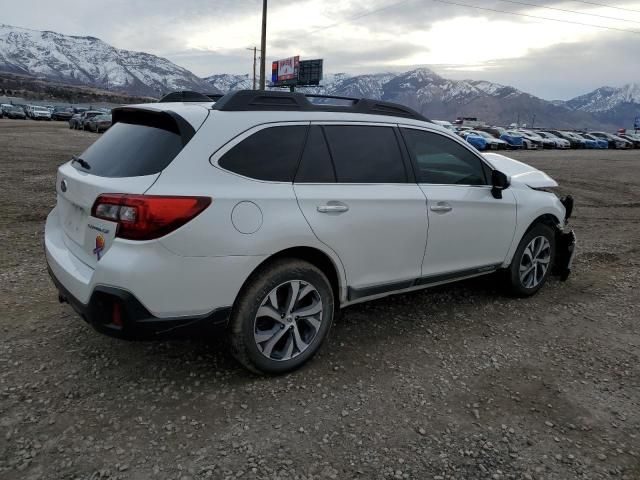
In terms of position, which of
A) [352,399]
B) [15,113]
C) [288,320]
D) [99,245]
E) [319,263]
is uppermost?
[99,245]

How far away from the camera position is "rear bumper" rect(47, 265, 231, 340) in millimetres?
2713

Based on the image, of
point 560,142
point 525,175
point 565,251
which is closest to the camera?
point 525,175

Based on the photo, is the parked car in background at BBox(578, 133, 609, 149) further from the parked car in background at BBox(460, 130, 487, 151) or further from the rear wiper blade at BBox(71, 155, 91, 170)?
the rear wiper blade at BBox(71, 155, 91, 170)

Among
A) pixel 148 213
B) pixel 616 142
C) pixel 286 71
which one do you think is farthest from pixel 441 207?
pixel 286 71

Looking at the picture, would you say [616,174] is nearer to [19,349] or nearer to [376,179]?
[376,179]

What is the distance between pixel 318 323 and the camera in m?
3.39

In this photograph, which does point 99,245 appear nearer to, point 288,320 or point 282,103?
point 288,320

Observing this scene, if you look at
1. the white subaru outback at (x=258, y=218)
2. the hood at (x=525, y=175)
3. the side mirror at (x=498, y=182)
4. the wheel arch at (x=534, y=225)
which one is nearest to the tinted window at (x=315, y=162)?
the white subaru outback at (x=258, y=218)

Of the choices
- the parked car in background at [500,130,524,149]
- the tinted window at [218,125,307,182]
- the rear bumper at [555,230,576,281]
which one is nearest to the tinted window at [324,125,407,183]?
the tinted window at [218,125,307,182]

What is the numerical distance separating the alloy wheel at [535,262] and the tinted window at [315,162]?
243cm

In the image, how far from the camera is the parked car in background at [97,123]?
2934 cm

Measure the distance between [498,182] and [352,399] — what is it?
2340 mm

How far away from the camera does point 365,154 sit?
3621 mm

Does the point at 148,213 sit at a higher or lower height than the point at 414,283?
higher
